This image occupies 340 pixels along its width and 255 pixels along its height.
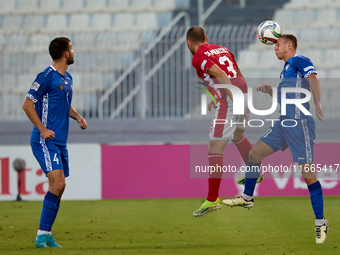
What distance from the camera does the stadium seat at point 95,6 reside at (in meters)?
13.7

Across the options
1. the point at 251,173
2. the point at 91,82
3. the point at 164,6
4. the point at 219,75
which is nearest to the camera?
the point at 219,75

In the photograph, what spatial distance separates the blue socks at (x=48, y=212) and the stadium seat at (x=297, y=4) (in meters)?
10.3

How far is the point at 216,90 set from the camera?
5.24 metres

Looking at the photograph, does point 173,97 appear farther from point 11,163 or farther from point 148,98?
point 11,163

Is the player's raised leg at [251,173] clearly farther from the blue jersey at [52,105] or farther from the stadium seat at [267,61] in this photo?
the stadium seat at [267,61]

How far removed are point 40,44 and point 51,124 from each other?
6.35 m

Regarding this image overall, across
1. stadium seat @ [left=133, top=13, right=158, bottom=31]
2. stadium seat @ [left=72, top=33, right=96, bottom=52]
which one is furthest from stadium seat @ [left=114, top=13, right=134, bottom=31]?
stadium seat @ [left=72, top=33, right=96, bottom=52]

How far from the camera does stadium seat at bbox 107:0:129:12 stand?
13.6 m

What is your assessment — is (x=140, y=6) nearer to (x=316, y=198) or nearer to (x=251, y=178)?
(x=251, y=178)

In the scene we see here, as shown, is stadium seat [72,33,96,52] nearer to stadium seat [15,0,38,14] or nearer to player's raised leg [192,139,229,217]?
stadium seat [15,0,38,14]

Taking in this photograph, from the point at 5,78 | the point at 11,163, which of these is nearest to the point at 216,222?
the point at 11,163

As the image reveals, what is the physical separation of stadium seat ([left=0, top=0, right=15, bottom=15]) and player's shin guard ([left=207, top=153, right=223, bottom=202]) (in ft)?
32.1

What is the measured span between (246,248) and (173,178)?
448 centimetres

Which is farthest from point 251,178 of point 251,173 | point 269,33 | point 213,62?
point 269,33
